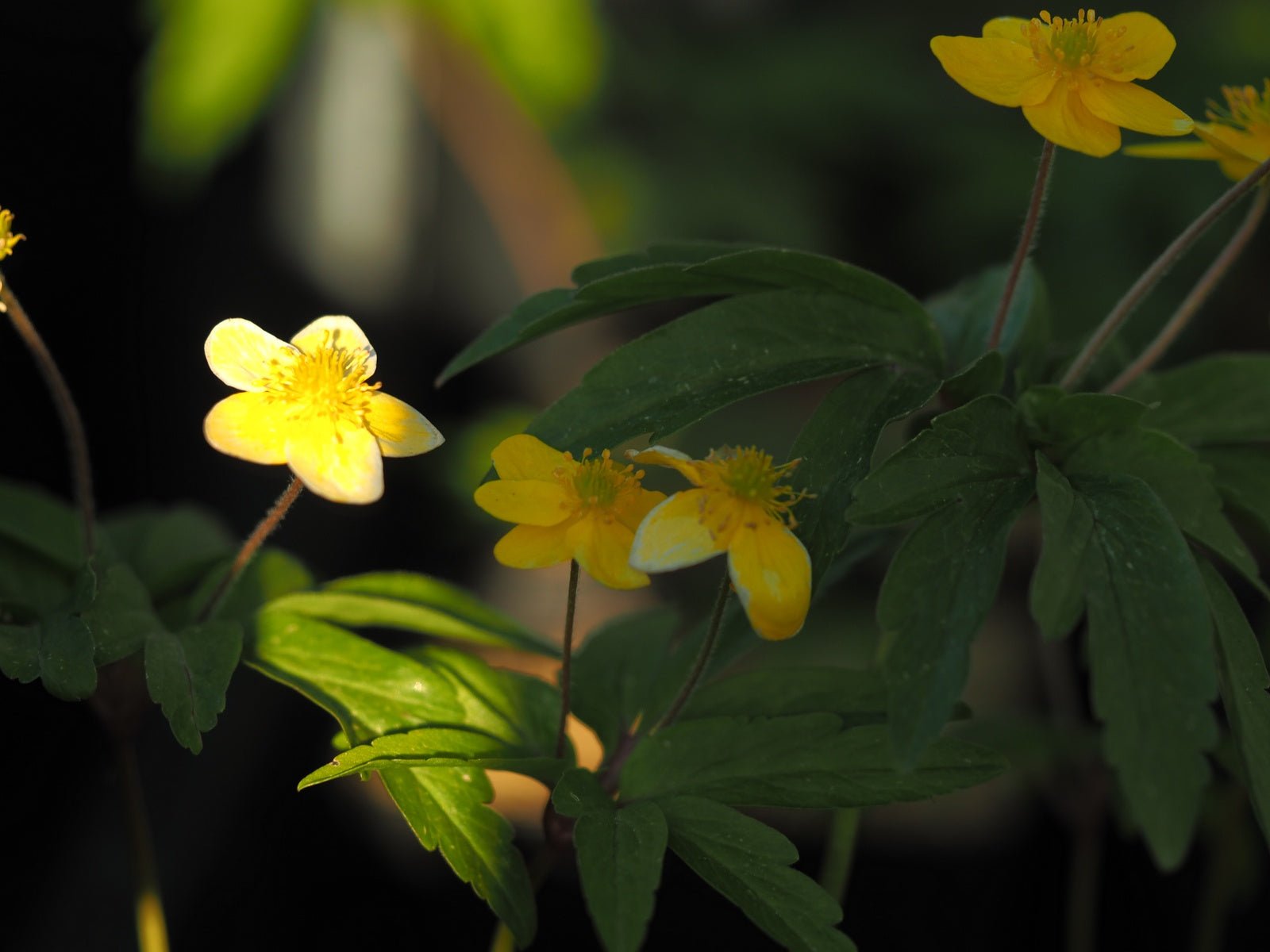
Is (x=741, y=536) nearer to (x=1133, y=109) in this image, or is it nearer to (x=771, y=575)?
(x=771, y=575)

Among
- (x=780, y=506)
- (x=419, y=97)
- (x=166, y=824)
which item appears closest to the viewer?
(x=780, y=506)

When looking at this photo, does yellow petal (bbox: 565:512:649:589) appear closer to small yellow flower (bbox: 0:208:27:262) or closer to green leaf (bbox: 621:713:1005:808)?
green leaf (bbox: 621:713:1005:808)

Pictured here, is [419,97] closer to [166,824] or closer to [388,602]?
[166,824]

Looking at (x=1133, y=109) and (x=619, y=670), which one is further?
(x=619, y=670)

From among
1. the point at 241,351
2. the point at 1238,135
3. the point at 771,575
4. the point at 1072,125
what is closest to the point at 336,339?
the point at 241,351

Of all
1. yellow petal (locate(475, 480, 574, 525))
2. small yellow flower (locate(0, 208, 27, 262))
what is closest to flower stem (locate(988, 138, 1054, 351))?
yellow petal (locate(475, 480, 574, 525))

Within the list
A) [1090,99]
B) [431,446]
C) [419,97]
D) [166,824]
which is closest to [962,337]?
[1090,99]
